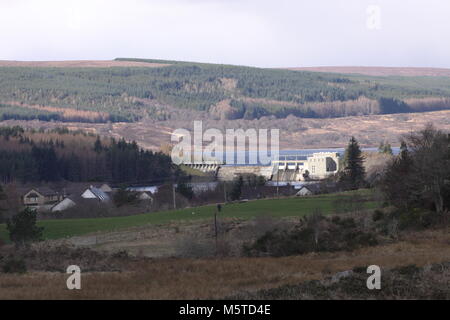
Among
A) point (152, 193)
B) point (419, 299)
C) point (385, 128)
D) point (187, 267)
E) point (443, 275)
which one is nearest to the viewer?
point (419, 299)

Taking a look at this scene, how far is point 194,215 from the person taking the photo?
51.2m

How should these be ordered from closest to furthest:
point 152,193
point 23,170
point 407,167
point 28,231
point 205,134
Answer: point 28,231 < point 407,167 < point 152,193 < point 23,170 < point 205,134

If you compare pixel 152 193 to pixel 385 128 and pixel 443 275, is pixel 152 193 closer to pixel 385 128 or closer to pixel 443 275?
pixel 443 275

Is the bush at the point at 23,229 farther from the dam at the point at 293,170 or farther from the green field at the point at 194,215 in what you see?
the dam at the point at 293,170

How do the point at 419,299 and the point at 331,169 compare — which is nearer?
the point at 419,299

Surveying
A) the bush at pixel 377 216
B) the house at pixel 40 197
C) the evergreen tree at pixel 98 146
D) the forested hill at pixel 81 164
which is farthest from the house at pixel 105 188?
the bush at pixel 377 216

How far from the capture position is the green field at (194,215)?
4816 centimetres

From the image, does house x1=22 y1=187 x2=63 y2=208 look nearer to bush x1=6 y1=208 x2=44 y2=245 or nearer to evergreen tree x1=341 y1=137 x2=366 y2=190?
evergreen tree x1=341 y1=137 x2=366 y2=190

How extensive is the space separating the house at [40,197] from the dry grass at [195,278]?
51356mm

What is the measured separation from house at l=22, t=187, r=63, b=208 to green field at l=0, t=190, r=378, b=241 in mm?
22296

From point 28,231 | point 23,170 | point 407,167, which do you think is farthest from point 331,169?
point 28,231

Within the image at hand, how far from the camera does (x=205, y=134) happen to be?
7146 inches

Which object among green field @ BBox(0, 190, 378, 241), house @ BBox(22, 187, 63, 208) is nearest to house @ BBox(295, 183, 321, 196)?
green field @ BBox(0, 190, 378, 241)
